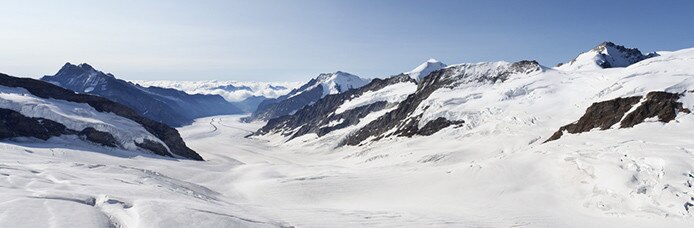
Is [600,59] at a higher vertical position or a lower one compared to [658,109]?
higher

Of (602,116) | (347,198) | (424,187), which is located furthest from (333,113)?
(347,198)

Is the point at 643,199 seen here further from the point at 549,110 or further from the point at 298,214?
the point at 549,110

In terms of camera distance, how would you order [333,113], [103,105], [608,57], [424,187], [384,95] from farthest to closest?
[333,113] → [384,95] → [608,57] → [103,105] → [424,187]

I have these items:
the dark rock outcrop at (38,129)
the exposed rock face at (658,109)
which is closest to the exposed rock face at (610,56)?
the exposed rock face at (658,109)

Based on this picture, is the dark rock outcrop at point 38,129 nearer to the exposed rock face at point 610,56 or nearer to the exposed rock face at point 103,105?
the exposed rock face at point 103,105

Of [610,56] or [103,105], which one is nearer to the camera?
[103,105]

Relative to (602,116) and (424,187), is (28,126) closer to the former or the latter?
(424,187)
